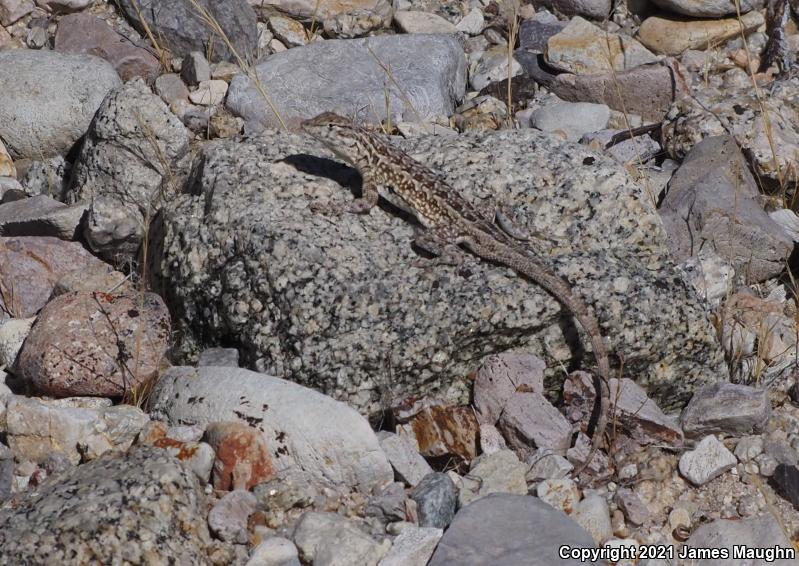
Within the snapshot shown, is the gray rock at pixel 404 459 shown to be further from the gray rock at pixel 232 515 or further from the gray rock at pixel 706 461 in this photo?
the gray rock at pixel 706 461

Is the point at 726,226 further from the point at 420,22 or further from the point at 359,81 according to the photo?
the point at 420,22

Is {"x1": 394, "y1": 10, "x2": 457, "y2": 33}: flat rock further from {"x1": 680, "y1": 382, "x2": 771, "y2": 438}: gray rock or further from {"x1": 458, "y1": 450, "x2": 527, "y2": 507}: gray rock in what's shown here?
{"x1": 458, "y1": 450, "x2": 527, "y2": 507}: gray rock

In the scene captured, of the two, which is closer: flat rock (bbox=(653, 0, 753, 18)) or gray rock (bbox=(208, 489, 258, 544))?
gray rock (bbox=(208, 489, 258, 544))

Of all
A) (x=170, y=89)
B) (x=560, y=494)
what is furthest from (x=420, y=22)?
(x=560, y=494)

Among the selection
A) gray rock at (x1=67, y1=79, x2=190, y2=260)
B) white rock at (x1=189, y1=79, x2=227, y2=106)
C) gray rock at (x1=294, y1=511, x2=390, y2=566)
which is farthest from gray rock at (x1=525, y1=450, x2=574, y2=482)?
white rock at (x1=189, y1=79, x2=227, y2=106)

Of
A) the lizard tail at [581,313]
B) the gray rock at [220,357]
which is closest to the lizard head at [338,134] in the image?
the lizard tail at [581,313]

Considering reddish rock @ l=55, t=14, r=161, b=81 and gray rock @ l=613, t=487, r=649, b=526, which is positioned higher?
reddish rock @ l=55, t=14, r=161, b=81
